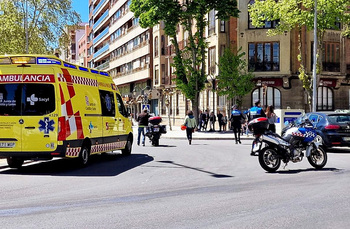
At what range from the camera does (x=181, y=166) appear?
13812 millimetres

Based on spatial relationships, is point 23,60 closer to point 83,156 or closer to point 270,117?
point 83,156

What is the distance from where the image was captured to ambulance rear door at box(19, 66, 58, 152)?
1216 centimetres

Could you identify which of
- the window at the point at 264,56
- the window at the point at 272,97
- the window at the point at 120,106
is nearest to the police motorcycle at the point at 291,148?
the window at the point at 120,106

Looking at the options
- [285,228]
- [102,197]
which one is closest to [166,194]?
[102,197]

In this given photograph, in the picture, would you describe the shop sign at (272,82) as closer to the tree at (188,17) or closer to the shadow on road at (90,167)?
the tree at (188,17)

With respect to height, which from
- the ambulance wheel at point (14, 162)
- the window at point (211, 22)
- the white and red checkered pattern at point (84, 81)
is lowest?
the ambulance wheel at point (14, 162)

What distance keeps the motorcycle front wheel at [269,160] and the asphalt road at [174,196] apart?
0.20 m

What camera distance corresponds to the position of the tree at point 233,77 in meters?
37.5

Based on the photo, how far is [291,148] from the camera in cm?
1259

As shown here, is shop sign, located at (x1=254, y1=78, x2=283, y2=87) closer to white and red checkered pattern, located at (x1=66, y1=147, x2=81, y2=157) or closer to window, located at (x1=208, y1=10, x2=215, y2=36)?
window, located at (x1=208, y1=10, x2=215, y2=36)

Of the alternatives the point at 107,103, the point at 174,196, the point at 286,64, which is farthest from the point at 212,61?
the point at 174,196

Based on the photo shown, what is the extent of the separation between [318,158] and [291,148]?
2.86ft

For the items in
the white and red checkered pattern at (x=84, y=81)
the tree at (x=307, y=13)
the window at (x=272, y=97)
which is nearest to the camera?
the white and red checkered pattern at (x=84, y=81)

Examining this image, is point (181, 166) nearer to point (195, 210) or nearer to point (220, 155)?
point (220, 155)
